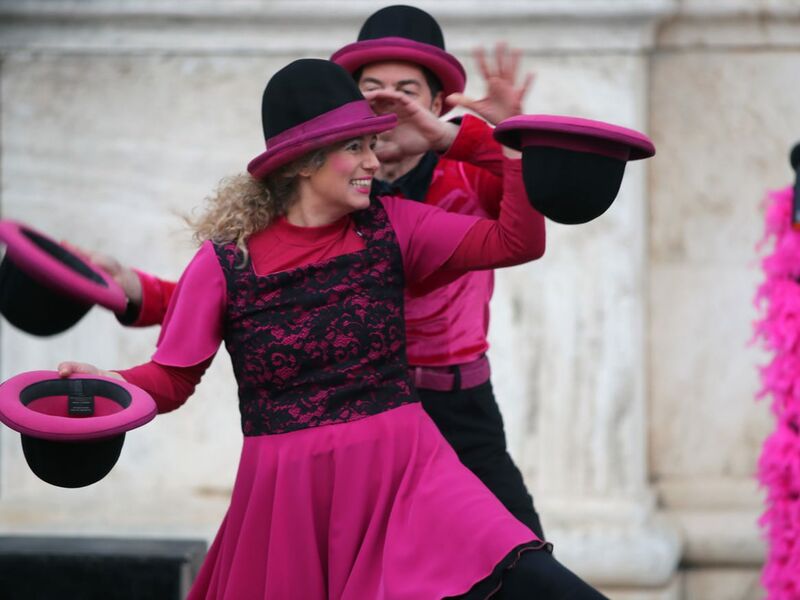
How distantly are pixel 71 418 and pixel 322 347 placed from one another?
571 mm

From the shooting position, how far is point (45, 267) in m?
3.00

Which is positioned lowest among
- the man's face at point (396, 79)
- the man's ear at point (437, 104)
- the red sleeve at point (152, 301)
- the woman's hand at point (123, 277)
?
the red sleeve at point (152, 301)

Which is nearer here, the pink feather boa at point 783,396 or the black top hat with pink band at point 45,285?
the black top hat with pink band at point 45,285

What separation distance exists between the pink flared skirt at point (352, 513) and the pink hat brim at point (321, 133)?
24.7 inches

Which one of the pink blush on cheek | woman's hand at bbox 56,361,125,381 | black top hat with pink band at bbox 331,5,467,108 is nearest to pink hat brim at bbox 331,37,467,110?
black top hat with pink band at bbox 331,5,467,108

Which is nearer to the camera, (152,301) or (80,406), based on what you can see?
(80,406)

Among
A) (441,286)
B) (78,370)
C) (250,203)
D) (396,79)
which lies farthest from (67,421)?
(396,79)

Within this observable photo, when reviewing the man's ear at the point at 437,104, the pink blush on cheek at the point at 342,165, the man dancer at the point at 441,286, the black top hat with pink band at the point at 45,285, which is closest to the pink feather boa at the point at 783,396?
the man dancer at the point at 441,286

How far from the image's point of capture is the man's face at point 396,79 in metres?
3.69

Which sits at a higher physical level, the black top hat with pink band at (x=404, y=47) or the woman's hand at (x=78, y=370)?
the black top hat with pink band at (x=404, y=47)

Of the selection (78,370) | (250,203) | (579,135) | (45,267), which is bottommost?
(78,370)

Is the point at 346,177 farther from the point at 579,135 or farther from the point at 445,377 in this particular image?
the point at 445,377

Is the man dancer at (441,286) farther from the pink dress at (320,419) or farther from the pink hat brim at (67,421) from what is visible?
the pink hat brim at (67,421)

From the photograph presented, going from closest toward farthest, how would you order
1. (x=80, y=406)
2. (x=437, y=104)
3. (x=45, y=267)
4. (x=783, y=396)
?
(x=45, y=267)
(x=80, y=406)
(x=437, y=104)
(x=783, y=396)
